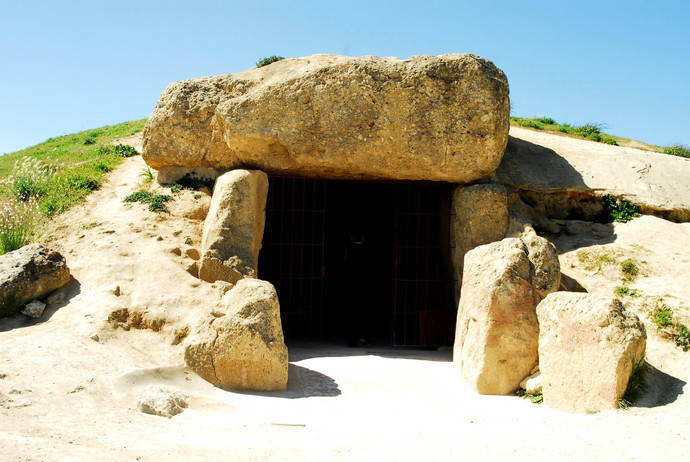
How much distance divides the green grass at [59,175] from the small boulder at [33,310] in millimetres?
2654

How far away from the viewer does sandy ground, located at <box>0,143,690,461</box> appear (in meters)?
4.19

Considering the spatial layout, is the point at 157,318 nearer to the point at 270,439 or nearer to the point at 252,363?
the point at 252,363

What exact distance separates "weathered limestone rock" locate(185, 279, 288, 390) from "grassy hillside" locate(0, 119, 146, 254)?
4.00 metres

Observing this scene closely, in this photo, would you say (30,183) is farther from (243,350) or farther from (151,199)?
(243,350)

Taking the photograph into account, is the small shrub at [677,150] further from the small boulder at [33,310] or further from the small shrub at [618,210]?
the small boulder at [33,310]

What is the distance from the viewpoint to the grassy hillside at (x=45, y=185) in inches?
336

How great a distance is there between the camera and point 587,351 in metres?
5.45

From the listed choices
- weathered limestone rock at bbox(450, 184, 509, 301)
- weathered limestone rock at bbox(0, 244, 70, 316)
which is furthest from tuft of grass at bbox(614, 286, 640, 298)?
weathered limestone rock at bbox(0, 244, 70, 316)

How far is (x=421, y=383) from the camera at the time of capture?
6.76 m

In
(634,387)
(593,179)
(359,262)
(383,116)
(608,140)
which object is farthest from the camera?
(608,140)

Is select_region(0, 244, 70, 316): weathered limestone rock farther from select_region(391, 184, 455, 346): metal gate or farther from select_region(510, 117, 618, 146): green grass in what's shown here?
A: select_region(510, 117, 618, 146): green grass

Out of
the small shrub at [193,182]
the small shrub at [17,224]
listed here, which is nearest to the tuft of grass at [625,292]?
the small shrub at [193,182]

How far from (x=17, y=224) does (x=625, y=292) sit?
8.79 meters

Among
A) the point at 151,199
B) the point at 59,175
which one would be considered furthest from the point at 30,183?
the point at 151,199
